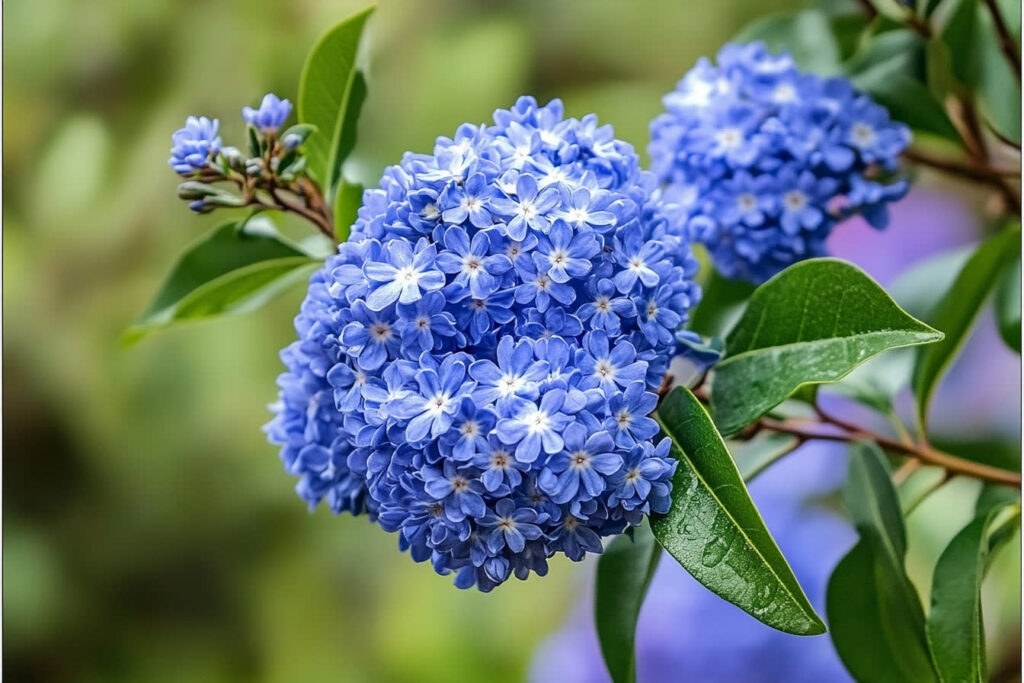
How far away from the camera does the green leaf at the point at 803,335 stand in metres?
0.47

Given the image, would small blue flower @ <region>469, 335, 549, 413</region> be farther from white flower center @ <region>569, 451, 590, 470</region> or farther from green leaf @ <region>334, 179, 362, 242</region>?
green leaf @ <region>334, 179, 362, 242</region>

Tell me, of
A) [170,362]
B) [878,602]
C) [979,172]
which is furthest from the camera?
[170,362]

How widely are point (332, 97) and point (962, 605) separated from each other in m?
0.51

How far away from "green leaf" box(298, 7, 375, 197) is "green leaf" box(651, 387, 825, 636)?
0.30m

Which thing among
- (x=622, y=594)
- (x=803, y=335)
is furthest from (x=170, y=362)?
(x=803, y=335)

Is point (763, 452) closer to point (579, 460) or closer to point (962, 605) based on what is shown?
point (962, 605)

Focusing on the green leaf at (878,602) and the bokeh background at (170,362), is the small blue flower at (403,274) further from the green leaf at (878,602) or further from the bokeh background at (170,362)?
the bokeh background at (170,362)

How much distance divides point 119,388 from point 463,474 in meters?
1.20

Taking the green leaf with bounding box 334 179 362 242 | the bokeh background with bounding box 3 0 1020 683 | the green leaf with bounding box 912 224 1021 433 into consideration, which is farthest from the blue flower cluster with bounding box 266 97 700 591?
the bokeh background with bounding box 3 0 1020 683

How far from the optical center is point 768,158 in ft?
2.17

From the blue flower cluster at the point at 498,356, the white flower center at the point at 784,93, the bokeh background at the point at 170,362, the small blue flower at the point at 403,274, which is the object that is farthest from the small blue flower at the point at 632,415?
the bokeh background at the point at 170,362

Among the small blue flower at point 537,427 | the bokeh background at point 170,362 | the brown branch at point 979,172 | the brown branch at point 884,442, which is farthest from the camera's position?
the bokeh background at point 170,362

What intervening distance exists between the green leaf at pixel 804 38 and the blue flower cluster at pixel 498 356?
355 millimetres

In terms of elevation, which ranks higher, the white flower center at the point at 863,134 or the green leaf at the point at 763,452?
the white flower center at the point at 863,134
